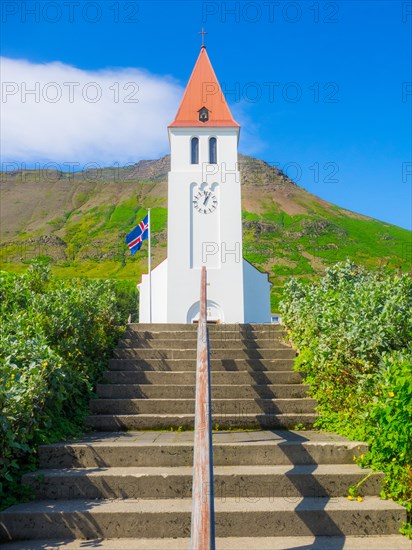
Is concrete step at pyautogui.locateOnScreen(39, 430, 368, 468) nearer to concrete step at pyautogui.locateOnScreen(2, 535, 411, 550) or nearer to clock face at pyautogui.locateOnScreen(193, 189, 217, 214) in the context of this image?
concrete step at pyautogui.locateOnScreen(2, 535, 411, 550)

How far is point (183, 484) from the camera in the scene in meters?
4.38

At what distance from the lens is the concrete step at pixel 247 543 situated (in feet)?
12.3

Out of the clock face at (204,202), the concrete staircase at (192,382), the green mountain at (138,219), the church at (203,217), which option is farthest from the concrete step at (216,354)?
the green mountain at (138,219)

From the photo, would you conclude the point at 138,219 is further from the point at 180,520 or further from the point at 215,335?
the point at 180,520

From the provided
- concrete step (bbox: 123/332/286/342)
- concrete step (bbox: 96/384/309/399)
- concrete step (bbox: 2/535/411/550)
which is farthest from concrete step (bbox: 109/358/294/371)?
concrete step (bbox: 2/535/411/550)

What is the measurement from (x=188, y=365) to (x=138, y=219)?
379 feet

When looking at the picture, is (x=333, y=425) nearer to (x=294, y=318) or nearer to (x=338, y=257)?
(x=294, y=318)

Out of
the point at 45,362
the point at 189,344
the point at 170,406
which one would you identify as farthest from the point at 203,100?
the point at 45,362

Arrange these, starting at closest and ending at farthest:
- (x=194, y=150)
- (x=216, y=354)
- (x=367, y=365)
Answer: (x=367, y=365) → (x=216, y=354) → (x=194, y=150)

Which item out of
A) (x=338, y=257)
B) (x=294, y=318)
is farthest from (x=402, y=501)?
(x=338, y=257)

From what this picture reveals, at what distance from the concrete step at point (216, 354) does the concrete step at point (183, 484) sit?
3.11 metres

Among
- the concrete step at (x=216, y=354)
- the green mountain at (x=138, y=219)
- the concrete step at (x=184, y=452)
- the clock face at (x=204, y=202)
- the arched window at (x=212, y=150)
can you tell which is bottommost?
the concrete step at (x=184, y=452)

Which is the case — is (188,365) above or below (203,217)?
below

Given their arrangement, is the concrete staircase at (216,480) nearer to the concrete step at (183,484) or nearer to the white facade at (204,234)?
the concrete step at (183,484)
